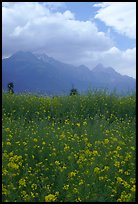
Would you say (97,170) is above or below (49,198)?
above

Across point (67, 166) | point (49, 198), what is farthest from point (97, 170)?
point (49, 198)

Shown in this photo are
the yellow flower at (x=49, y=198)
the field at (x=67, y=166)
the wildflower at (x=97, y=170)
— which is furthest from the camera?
the wildflower at (x=97, y=170)

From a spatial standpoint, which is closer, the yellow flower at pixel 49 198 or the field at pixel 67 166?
the yellow flower at pixel 49 198

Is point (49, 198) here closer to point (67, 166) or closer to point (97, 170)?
point (97, 170)

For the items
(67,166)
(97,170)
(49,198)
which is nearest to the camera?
(49,198)

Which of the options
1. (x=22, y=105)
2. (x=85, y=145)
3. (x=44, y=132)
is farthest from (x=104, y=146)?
(x=22, y=105)

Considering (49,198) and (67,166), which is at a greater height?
(67,166)

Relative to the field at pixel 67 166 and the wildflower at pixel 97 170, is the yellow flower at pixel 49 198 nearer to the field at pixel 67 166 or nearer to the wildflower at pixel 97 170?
the field at pixel 67 166

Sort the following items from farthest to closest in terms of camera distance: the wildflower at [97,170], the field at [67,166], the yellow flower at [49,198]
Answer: the wildflower at [97,170] → the field at [67,166] → the yellow flower at [49,198]

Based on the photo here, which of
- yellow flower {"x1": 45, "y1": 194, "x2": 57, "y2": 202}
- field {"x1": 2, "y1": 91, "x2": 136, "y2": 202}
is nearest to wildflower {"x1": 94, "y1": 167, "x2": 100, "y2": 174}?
field {"x1": 2, "y1": 91, "x2": 136, "y2": 202}

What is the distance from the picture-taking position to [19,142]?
7.41 m

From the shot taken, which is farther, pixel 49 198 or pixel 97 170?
pixel 97 170

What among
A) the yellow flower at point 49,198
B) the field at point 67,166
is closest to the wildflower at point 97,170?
the field at point 67,166

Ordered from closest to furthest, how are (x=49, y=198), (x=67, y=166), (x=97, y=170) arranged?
(x=49, y=198) < (x=97, y=170) < (x=67, y=166)
